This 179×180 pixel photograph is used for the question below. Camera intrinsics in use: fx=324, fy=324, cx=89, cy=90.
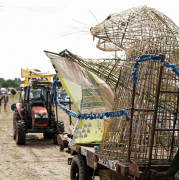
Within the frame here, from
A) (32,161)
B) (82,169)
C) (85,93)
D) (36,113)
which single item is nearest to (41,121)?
(36,113)

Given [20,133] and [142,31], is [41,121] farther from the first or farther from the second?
[142,31]

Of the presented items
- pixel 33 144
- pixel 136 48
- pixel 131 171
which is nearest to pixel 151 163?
pixel 131 171

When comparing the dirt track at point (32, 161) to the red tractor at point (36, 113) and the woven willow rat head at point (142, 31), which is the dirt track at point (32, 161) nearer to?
the red tractor at point (36, 113)

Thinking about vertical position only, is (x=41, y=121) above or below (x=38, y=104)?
below

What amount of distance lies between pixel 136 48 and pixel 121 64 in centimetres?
66

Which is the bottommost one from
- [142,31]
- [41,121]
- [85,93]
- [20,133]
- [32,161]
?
[32,161]

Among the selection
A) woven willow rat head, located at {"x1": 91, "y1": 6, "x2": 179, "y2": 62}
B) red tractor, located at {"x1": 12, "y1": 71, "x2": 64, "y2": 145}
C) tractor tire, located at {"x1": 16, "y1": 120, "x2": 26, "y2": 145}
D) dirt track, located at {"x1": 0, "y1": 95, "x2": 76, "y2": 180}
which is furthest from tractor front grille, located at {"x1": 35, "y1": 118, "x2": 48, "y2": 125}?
woven willow rat head, located at {"x1": 91, "y1": 6, "x2": 179, "y2": 62}

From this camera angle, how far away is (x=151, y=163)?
532 cm

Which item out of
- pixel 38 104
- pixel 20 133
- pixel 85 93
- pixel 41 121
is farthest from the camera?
pixel 38 104

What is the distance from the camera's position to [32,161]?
9969 mm

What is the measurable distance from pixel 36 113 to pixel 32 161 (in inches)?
135

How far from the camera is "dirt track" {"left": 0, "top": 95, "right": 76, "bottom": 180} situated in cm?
840

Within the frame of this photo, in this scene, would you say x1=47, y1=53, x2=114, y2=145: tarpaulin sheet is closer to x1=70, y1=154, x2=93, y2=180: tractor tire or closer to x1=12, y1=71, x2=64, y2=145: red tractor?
x1=70, y1=154, x2=93, y2=180: tractor tire

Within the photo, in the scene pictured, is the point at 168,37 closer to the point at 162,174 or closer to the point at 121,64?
the point at 121,64
